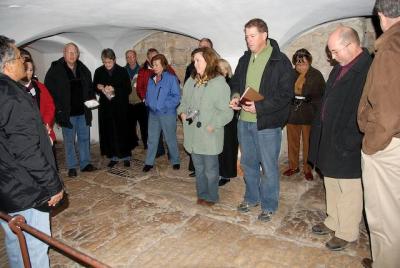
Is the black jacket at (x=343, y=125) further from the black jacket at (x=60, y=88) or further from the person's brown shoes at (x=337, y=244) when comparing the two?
the black jacket at (x=60, y=88)

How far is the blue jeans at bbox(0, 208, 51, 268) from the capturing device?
87.4 inches

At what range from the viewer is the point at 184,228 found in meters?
3.51

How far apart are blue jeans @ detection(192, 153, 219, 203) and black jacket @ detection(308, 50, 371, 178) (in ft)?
4.08

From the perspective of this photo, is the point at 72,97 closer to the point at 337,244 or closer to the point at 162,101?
the point at 162,101

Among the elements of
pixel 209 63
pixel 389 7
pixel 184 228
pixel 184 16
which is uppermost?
pixel 184 16

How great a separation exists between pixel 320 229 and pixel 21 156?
2.79 meters

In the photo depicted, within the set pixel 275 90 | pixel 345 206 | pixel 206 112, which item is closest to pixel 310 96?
pixel 275 90

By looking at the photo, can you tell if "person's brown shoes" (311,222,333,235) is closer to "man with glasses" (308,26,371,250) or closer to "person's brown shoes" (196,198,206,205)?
"man with glasses" (308,26,371,250)

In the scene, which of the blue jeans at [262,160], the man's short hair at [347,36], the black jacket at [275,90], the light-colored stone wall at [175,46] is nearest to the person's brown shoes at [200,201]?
the blue jeans at [262,160]

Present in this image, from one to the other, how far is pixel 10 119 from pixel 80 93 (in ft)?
10.5

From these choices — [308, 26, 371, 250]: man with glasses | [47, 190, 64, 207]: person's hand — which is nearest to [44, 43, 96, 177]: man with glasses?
[47, 190, 64, 207]: person's hand

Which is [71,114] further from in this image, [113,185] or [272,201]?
[272,201]

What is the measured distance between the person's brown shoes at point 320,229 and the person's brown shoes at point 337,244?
0.23m

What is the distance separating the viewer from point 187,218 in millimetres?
3713
